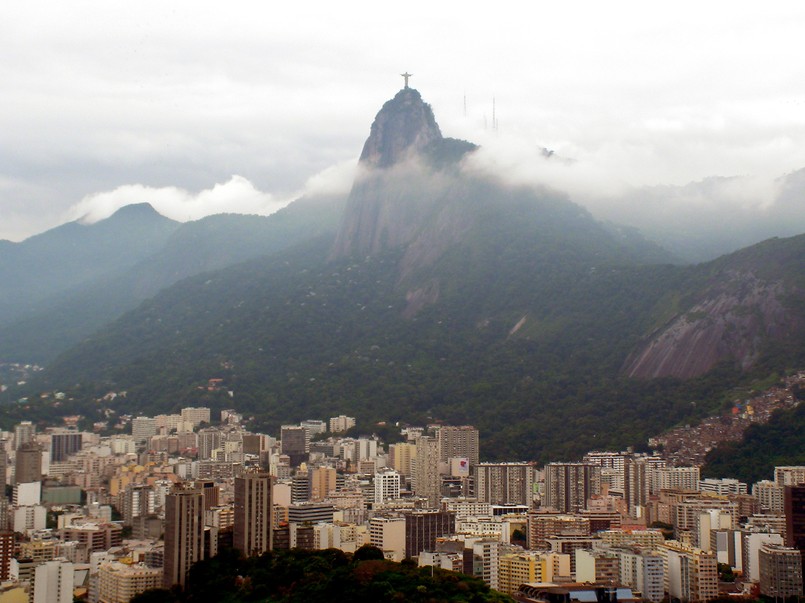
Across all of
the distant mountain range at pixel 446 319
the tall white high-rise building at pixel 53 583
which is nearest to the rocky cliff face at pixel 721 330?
the distant mountain range at pixel 446 319

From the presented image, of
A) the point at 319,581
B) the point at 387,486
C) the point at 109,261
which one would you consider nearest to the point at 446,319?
the point at 387,486

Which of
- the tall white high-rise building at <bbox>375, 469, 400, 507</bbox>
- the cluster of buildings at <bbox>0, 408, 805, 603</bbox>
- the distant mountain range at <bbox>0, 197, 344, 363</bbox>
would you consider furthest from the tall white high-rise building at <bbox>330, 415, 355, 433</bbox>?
the distant mountain range at <bbox>0, 197, 344, 363</bbox>

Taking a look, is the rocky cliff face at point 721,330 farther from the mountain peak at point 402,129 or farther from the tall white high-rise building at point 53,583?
the tall white high-rise building at point 53,583

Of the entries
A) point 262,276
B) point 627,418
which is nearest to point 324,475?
point 627,418

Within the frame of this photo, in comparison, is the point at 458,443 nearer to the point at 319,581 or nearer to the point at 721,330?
the point at 721,330

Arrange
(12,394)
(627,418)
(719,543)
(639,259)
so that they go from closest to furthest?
(719,543)
(627,418)
(12,394)
(639,259)

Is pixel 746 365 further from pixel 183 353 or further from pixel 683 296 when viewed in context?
pixel 183 353
